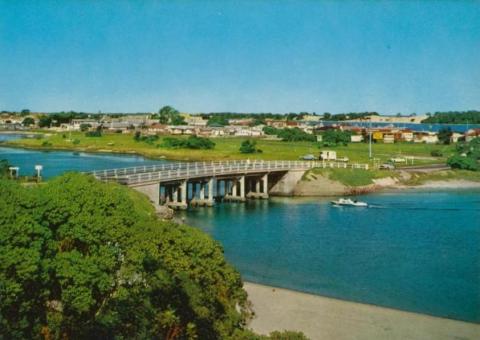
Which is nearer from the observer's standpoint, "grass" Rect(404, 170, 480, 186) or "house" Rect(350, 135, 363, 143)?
"grass" Rect(404, 170, 480, 186)

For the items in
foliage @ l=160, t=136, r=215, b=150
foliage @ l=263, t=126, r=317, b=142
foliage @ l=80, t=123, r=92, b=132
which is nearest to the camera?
foliage @ l=160, t=136, r=215, b=150

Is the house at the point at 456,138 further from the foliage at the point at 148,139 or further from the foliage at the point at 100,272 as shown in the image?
the foliage at the point at 100,272

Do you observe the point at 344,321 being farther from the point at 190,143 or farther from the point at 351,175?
the point at 190,143

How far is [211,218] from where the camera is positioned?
175 feet

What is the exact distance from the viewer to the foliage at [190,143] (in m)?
118

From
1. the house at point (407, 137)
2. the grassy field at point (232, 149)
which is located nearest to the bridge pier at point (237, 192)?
the grassy field at point (232, 149)

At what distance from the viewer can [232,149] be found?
11262 cm

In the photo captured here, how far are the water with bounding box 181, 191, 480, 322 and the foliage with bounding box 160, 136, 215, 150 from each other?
56035mm

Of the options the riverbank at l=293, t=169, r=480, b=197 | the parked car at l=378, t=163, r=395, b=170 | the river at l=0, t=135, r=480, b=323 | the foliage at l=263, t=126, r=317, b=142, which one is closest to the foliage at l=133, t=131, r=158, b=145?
the foliage at l=263, t=126, r=317, b=142

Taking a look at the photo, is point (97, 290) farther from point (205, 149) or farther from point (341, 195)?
point (205, 149)

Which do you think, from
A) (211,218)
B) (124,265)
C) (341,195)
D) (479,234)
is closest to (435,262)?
(479,234)

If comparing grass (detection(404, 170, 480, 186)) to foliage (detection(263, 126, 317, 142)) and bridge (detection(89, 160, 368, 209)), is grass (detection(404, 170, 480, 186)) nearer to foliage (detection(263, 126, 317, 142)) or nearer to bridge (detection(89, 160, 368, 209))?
bridge (detection(89, 160, 368, 209))

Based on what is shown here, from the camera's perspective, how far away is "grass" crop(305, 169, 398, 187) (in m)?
69.9

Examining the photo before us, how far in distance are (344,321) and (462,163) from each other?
201 feet
